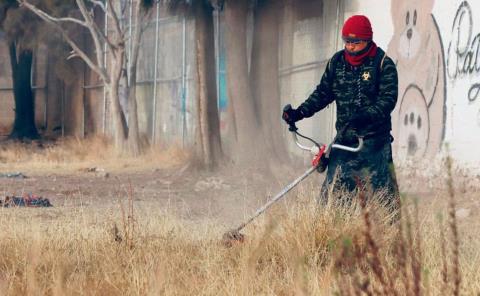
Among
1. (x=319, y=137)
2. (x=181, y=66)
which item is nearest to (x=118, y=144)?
(x=181, y=66)

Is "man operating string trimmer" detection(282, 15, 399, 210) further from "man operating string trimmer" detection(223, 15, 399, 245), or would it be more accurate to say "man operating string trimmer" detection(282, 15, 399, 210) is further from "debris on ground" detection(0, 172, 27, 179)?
"debris on ground" detection(0, 172, 27, 179)

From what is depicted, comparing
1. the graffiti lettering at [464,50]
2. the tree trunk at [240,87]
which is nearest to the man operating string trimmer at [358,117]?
the graffiti lettering at [464,50]

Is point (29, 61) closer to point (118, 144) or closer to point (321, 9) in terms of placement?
point (118, 144)

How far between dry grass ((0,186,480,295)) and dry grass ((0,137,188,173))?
498 inches

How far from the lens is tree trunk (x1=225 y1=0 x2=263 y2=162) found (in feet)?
59.2

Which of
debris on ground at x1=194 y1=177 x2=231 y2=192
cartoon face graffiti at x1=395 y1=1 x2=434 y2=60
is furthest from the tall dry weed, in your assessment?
debris on ground at x1=194 y1=177 x2=231 y2=192

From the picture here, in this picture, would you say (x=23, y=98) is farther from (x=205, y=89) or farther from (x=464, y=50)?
(x=464, y=50)

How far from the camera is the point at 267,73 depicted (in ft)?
62.5

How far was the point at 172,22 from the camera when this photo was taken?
81.9ft

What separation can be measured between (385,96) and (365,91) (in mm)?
171

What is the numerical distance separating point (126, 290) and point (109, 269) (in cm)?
61

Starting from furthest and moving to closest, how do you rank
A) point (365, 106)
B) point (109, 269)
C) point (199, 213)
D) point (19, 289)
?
point (199, 213) < point (365, 106) < point (109, 269) < point (19, 289)

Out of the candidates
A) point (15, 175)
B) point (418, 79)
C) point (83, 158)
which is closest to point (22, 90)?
point (83, 158)

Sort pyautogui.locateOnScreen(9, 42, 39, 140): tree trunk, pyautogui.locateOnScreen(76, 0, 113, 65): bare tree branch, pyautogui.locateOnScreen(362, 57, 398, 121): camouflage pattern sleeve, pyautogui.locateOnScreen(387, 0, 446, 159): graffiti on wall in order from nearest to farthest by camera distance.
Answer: pyautogui.locateOnScreen(362, 57, 398, 121): camouflage pattern sleeve, pyautogui.locateOnScreen(387, 0, 446, 159): graffiti on wall, pyautogui.locateOnScreen(76, 0, 113, 65): bare tree branch, pyautogui.locateOnScreen(9, 42, 39, 140): tree trunk
